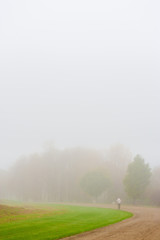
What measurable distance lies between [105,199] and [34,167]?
2987 centimetres

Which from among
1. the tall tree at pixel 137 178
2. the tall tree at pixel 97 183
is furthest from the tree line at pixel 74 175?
the tall tree at pixel 137 178

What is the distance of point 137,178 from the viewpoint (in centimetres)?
6650

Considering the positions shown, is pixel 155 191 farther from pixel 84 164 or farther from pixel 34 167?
pixel 34 167

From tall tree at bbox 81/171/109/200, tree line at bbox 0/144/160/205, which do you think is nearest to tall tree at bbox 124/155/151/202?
tree line at bbox 0/144/160/205

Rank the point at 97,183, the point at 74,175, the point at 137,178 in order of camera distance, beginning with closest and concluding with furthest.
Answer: the point at 137,178 < the point at 97,183 < the point at 74,175

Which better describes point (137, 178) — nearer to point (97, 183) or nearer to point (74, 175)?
point (97, 183)

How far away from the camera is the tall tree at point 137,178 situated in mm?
66125

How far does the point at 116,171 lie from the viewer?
304 ft

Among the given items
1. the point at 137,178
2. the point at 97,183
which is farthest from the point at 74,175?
the point at 137,178

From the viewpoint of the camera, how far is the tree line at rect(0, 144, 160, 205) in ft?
273

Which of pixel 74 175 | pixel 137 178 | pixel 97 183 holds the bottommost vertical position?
pixel 97 183

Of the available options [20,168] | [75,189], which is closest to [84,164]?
[75,189]

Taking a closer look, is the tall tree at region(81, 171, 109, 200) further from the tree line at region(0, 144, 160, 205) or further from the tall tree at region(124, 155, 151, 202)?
the tall tree at region(124, 155, 151, 202)

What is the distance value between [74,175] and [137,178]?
117ft
